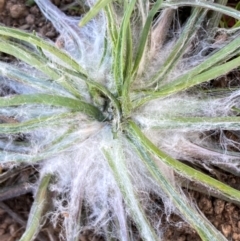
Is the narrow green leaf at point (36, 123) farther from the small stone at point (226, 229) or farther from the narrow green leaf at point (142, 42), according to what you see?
the small stone at point (226, 229)

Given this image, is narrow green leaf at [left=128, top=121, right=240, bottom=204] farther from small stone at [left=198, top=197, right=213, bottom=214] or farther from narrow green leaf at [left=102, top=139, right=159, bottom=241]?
A: small stone at [left=198, top=197, right=213, bottom=214]

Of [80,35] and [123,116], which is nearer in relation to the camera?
[123,116]

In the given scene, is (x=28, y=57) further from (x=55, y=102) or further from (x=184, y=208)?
(x=184, y=208)

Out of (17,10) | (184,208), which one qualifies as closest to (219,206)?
(184,208)

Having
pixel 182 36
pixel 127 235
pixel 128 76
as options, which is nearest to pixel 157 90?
pixel 128 76

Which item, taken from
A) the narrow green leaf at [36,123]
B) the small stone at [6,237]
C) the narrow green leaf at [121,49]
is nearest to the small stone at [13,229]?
the small stone at [6,237]

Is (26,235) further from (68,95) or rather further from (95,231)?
(68,95)
